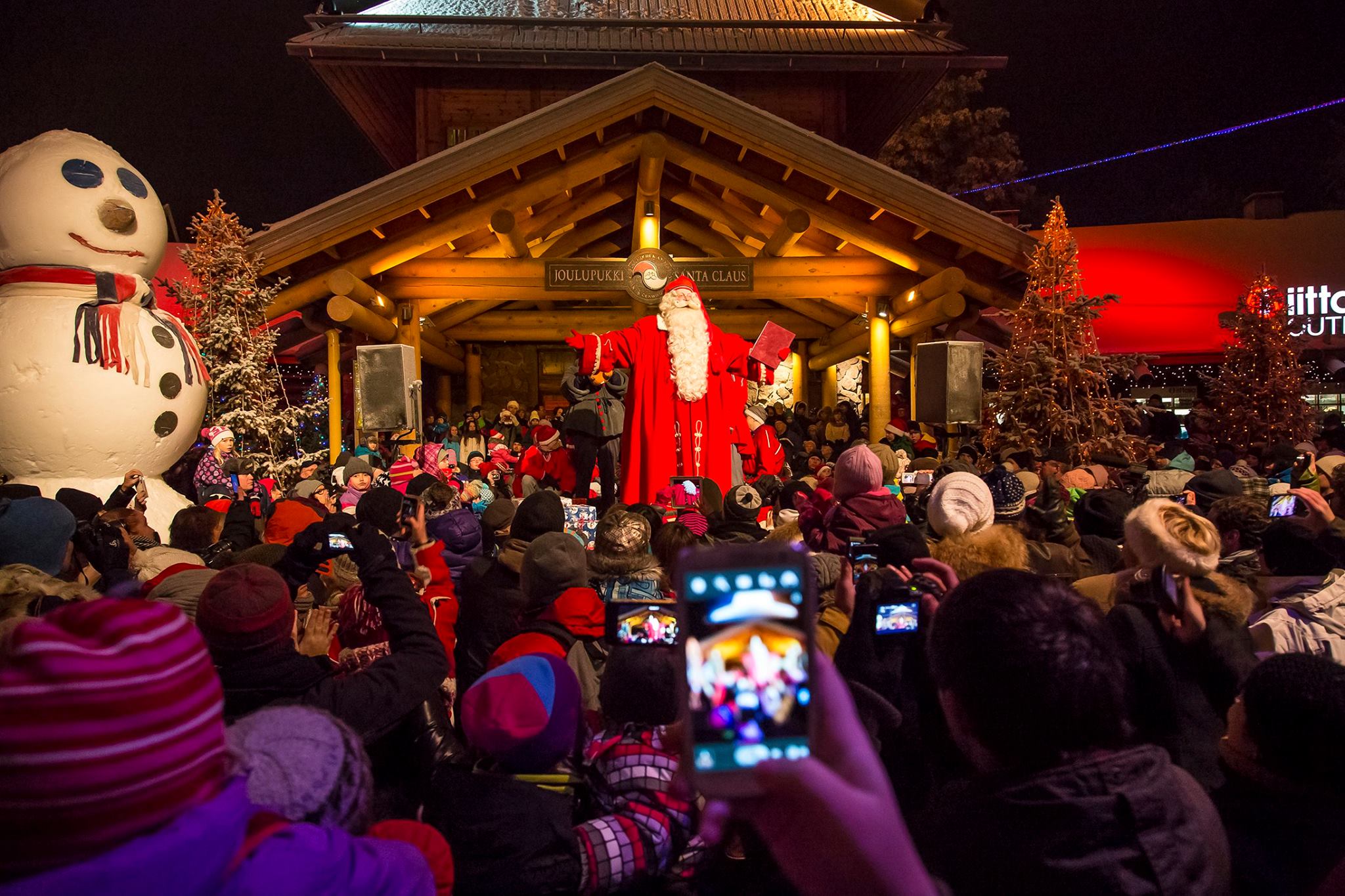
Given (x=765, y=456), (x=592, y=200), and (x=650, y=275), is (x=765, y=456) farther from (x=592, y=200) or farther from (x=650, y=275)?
(x=592, y=200)

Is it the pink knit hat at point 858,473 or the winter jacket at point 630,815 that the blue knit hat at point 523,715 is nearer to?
the winter jacket at point 630,815

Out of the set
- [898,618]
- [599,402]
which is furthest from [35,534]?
[599,402]

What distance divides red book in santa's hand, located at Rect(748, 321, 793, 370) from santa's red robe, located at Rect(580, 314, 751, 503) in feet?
1.53

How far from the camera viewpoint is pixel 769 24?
14.2 metres

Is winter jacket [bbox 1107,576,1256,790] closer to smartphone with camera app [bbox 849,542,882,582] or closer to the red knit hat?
smartphone with camera app [bbox 849,542,882,582]

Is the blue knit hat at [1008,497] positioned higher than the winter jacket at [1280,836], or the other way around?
the blue knit hat at [1008,497]

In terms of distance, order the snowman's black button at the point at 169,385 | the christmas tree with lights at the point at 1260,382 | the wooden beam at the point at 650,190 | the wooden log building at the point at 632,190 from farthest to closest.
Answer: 1. the christmas tree with lights at the point at 1260,382
2. the wooden beam at the point at 650,190
3. the wooden log building at the point at 632,190
4. the snowman's black button at the point at 169,385

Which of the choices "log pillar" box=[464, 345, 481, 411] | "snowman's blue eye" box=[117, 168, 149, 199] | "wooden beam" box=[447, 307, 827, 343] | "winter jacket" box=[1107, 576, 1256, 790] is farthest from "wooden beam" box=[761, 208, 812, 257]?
"winter jacket" box=[1107, 576, 1256, 790]

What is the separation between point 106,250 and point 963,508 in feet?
26.2

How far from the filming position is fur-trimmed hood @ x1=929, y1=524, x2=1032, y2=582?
107 inches

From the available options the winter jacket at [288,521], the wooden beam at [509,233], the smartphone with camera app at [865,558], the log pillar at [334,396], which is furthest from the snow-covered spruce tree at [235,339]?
the smartphone with camera app at [865,558]

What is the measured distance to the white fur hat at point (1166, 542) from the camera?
2328 millimetres

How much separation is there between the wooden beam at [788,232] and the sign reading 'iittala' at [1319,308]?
11.3 meters

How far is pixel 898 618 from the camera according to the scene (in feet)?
6.79
